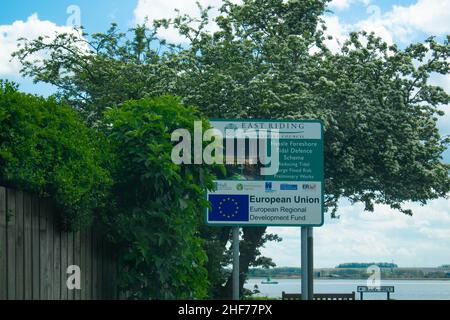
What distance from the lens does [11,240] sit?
33.8ft

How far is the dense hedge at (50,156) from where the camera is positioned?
10.1m

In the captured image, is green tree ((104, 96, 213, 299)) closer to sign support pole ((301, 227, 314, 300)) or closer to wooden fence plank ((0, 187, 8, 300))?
wooden fence plank ((0, 187, 8, 300))

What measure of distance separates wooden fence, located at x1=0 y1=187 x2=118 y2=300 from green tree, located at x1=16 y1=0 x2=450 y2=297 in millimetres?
11108

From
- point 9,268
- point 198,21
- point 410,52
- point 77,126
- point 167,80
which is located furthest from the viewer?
point 198,21

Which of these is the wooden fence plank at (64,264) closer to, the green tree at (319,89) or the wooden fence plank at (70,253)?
the wooden fence plank at (70,253)

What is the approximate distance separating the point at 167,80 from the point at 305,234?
905cm

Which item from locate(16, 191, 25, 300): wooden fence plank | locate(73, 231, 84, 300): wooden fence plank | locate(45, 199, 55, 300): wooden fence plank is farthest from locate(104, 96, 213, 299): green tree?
locate(16, 191, 25, 300): wooden fence plank

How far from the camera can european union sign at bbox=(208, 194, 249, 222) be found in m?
17.8

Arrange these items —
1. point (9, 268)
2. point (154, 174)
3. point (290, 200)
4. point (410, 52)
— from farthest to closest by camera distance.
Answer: point (410, 52), point (290, 200), point (154, 174), point (9, 268)

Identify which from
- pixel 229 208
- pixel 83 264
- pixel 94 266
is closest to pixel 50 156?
pixel 83 264
